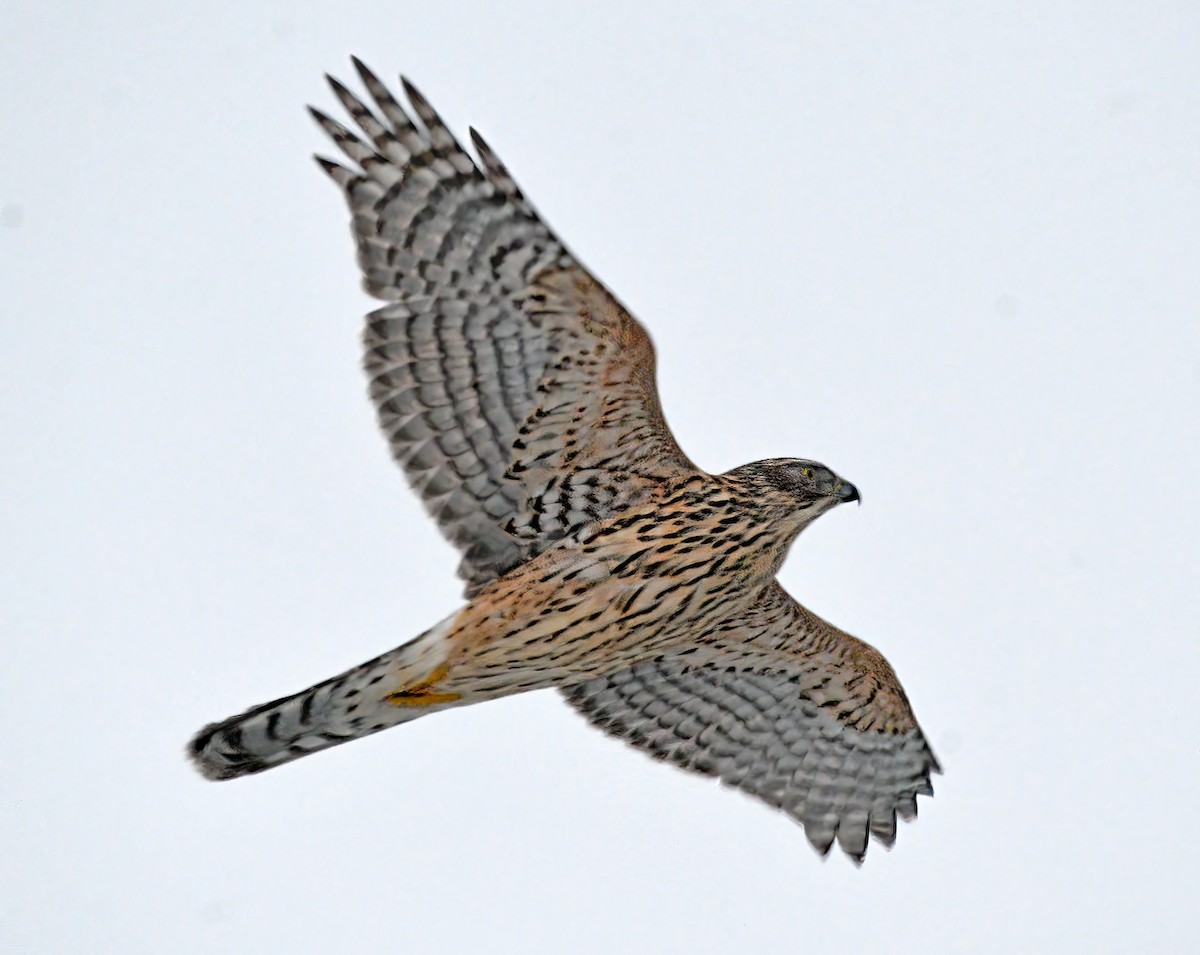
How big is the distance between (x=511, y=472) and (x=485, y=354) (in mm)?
581

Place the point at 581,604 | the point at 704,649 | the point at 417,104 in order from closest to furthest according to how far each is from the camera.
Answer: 1. the point at 417,104
2. the point at 581,604
3. the point at 704,649

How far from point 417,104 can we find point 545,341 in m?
1.14

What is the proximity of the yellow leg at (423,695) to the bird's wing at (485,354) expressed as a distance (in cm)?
47

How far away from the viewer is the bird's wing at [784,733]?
7.61m

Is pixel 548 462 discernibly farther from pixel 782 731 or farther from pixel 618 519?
pixel 782 731

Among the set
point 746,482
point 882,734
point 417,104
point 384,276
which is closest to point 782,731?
point 882,734

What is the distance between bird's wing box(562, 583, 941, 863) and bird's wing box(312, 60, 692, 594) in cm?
140

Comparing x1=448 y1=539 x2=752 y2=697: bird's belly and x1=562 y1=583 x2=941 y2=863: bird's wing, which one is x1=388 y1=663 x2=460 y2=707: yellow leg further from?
x1=562 y1=583 x2=941 y2=863: bird's wing

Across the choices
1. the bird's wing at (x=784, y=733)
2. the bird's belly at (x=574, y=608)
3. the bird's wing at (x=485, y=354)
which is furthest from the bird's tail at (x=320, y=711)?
the bird's wing at (x=784, y=733)

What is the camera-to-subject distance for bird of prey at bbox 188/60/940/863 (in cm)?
609

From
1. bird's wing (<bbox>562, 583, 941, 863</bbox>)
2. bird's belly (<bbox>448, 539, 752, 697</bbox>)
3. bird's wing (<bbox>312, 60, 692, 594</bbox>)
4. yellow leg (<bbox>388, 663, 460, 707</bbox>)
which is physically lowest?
bird's wing (<bbox>562, 583, 941, 863</bbox>)

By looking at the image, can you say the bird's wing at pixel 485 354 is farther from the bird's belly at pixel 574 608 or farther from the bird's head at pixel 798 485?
the bird's head at pixel 798 485

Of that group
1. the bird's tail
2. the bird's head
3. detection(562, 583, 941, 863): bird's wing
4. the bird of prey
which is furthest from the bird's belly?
detection(562, 583, 941, 863): bird's wing

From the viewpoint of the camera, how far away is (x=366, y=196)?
6070 mm
